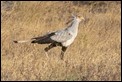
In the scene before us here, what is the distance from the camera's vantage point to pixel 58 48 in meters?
9.78

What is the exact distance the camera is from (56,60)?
852 cm

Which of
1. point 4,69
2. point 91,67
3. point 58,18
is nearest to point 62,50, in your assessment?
point 91,67

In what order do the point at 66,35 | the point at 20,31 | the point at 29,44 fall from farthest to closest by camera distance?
the point at 20,31 < the point at 29,44 < the point at 66,35

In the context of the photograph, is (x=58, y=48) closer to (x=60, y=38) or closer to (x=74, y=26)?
(x=74, y=26)

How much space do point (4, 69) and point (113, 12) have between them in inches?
268

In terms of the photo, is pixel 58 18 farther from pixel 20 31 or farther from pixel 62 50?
pixel 62 50

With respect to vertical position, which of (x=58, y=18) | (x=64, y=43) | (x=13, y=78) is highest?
(x=58, y=18)

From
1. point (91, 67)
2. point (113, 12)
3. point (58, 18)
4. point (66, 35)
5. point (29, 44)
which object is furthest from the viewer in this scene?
point (113, 12)

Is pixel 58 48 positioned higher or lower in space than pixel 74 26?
lower

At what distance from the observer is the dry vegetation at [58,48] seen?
7.75 m

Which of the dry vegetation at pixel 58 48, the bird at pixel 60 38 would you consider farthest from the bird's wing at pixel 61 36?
the dry vegetation at pixel 58 48

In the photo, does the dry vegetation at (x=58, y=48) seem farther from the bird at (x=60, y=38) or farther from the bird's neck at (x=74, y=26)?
the bird's neck at (x=74, y=26)

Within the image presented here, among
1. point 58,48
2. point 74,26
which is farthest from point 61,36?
point 58,48

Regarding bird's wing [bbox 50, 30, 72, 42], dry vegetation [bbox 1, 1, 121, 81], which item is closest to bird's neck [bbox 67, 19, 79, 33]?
bird's wing [bbox 50, 30, 72, 42]
